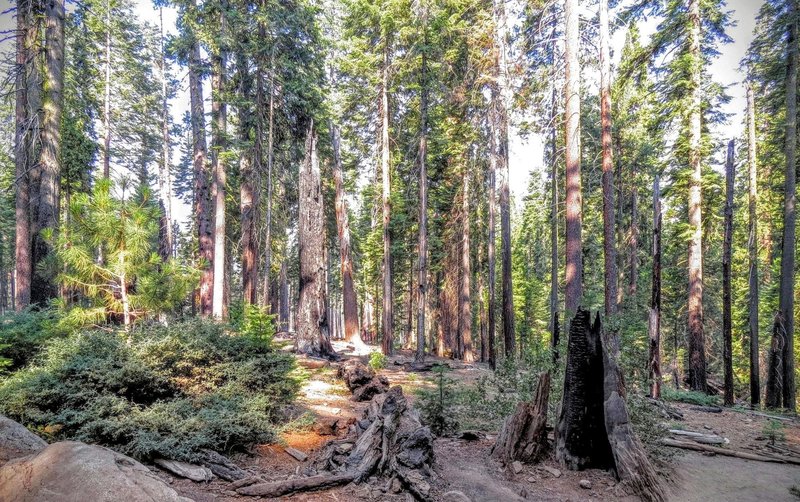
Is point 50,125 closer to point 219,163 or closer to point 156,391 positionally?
point 219,163

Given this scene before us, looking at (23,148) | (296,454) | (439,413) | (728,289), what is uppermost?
(23,148)

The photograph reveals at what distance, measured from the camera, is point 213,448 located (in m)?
4.70

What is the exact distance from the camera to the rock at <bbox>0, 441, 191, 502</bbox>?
258 cm

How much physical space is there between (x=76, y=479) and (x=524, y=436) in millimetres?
5359

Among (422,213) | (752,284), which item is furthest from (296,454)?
(752,284)

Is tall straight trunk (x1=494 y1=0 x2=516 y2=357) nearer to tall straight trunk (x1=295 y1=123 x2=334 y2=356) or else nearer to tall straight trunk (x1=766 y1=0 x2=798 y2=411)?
tall straight trunk (x1=295 y1=123 x2=334 y2=356)

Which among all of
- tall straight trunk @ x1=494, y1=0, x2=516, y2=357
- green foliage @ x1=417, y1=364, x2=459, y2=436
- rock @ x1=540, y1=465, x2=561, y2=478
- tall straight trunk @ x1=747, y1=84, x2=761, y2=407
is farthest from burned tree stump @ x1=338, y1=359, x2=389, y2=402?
tall straight trunk @ x1=747, y1=84, x2=761, y2=407

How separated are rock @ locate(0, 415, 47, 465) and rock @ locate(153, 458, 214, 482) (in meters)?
1.18

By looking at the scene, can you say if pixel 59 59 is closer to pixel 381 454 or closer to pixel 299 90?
pixel 299 90

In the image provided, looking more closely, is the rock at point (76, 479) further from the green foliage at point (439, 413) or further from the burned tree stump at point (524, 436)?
the green foliage at point (439, 413)

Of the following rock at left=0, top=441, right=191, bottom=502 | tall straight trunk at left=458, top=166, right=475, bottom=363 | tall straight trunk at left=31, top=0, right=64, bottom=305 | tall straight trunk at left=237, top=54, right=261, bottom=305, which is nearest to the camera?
rock at left=0, top=441, right=191, bottom=502

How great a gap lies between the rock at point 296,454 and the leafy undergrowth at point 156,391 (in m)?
0.31

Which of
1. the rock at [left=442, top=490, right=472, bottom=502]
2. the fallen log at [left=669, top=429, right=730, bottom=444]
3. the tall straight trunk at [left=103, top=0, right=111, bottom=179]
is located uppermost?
the tall straight trunk at [left=103, top=0, right=111, bottom=179]

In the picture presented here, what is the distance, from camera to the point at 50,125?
32.2 ft
